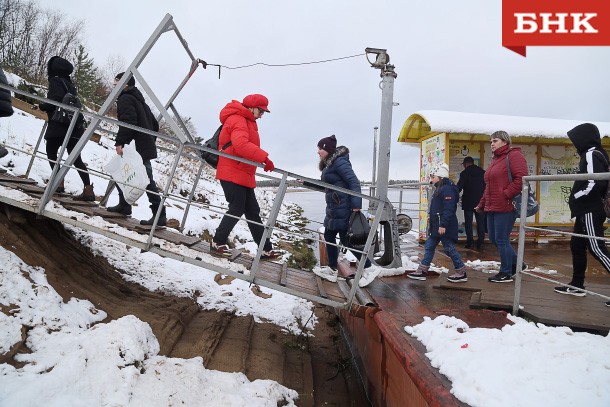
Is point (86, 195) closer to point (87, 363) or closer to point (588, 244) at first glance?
point (87, 363)

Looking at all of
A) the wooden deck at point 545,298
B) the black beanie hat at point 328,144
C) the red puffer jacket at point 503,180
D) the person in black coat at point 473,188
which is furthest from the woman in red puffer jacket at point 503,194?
the person in black coat at point 473,188

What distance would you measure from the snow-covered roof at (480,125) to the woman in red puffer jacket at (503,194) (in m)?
3.67

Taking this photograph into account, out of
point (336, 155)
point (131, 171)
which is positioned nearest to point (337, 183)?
point (336, 155)

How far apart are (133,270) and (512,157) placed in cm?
489

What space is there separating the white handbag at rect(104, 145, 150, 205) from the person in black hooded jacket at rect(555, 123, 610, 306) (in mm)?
4049

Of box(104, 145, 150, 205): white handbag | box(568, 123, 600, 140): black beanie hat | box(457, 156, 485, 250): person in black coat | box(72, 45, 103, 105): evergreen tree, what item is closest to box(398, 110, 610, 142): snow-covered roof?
box(457, 156, 485, 250): person in black coat

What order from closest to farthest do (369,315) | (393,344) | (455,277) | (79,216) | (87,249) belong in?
1. (393,344)
2. (369,315)
3. (79,216)
4. (455,277)
5. (87,249)

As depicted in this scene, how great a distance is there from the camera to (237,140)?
12.2 feet

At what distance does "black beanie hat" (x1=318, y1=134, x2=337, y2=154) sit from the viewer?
4.55 meters

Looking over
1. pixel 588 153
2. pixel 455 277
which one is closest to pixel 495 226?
pixel 455 277

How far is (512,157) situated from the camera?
4.18 metres

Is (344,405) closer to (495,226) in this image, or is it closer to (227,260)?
(227,260)

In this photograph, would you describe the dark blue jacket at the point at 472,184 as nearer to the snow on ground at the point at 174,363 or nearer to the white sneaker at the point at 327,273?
the white sneaker at the point at 327,273

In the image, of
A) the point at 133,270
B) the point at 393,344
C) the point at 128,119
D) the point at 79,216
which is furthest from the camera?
the point at 133,270
